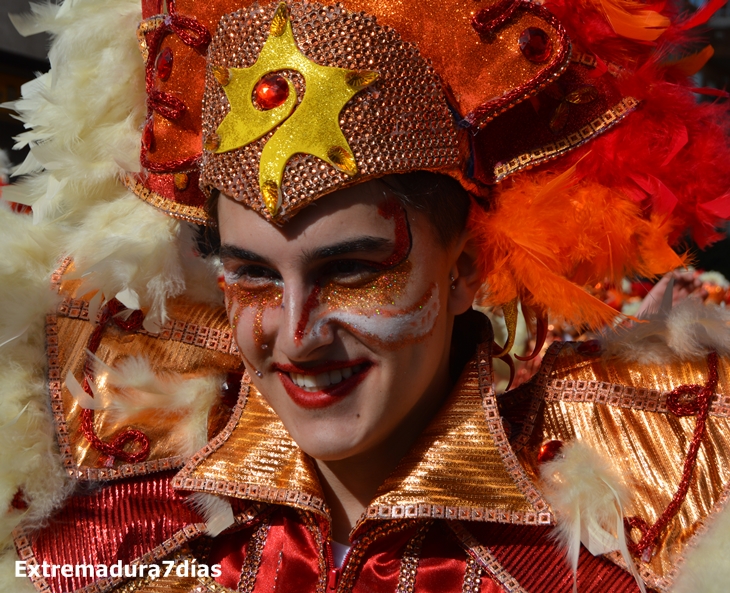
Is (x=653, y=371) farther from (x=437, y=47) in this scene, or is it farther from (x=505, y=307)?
(x=437, y=47)

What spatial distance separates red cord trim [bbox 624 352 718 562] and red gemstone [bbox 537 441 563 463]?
0.23 metres

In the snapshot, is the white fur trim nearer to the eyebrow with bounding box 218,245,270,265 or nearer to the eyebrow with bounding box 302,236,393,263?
the eyebrow with bounding box 302,236,393,263

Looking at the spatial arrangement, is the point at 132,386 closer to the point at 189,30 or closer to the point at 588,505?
the point at 189,30

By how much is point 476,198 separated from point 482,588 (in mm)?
938

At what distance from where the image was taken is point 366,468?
2045mm

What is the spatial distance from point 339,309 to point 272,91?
0.48m

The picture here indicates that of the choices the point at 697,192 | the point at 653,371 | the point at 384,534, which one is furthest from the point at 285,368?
the point at 697,192

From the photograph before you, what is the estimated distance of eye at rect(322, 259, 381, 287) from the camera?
1.74 metres

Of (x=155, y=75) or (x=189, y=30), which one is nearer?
(x=189, y=30)

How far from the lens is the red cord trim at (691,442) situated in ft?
6.13

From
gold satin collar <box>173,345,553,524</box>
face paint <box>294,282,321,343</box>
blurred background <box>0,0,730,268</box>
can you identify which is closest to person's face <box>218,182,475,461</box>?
face paint <box>294,282,321,343</box>

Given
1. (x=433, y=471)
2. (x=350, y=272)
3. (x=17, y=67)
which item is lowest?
(x=17, y=67)

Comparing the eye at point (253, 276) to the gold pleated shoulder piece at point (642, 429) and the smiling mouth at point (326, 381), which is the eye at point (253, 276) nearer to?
the smiling mouth at point (326, 381)

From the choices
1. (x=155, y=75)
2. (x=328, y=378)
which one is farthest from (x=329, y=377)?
(x=155, y=75)
